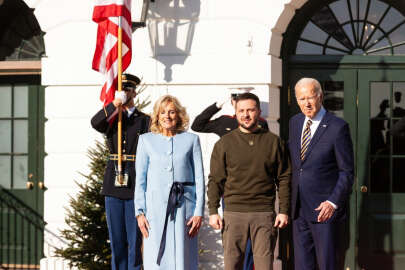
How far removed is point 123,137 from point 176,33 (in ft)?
6.22

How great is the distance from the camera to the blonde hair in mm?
4363

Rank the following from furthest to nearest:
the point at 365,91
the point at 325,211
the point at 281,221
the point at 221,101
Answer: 1. the point at 365,91
2. the point at 221,101
3. the point at 325,211
4. the point at 281,221

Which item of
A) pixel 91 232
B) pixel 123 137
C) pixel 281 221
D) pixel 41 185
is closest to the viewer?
pixel 281 221

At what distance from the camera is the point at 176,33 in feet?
21.5

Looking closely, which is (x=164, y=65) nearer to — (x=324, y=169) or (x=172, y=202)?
(x=172, y=202)

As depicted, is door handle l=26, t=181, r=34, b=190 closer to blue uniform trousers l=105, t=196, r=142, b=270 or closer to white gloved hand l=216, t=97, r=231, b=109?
blue uniform trousers l=105, t=196, r=142, b=270

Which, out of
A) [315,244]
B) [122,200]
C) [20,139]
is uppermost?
[20,139]

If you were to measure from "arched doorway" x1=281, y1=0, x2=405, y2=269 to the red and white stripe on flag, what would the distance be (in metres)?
1.97

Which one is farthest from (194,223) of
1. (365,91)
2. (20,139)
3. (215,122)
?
(20,139)

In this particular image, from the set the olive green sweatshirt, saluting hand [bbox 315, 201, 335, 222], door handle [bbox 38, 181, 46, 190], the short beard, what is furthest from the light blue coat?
door handle [bbox 38, 181, 46, 190]

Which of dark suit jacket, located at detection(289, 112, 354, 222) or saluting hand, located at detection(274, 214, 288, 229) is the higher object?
dark suit jacket, located at detection(289, 112, 354, 222)

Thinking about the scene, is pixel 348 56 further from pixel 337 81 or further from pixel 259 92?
pixel 259 92

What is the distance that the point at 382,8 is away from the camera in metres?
6.86

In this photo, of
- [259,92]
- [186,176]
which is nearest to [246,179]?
[186,176]
